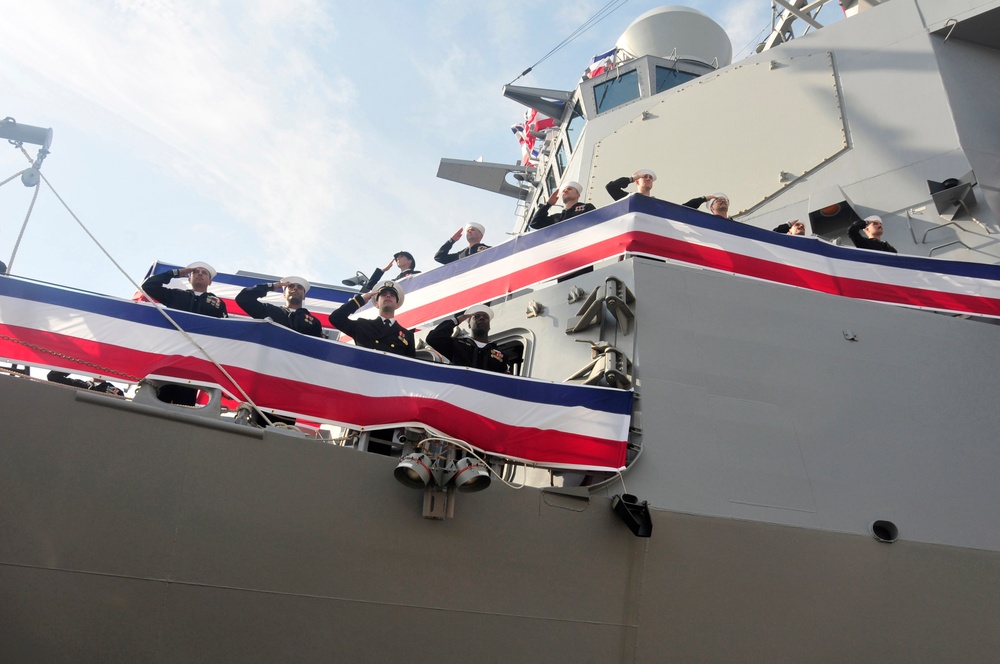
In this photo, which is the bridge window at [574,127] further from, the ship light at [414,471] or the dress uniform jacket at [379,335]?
the ship light at [414,471]

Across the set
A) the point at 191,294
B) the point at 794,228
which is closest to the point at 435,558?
the point at 191,294

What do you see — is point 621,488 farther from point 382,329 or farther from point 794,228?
point 794,228

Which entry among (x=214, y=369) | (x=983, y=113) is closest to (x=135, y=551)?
(x=214, y=369)

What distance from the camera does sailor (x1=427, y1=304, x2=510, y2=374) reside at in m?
4.84

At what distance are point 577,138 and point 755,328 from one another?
5.81m

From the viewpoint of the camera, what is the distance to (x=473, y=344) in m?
4.95

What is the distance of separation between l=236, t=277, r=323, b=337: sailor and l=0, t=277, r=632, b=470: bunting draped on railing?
2.50 ft

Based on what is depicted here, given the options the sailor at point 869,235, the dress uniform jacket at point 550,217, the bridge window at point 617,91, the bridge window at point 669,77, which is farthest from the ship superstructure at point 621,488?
the bridge window at point 669,77

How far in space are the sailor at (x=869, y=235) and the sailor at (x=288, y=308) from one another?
396 centimetres

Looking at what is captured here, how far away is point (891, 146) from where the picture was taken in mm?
6488

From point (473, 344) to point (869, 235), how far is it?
3.17 meters

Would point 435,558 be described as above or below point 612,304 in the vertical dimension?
below

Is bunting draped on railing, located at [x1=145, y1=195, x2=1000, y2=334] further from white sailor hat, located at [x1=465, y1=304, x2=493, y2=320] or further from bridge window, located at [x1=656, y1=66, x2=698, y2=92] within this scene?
bridge window, located at [x1=656, y1=66, x2=698, y2=92]

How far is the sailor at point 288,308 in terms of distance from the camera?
480cm
